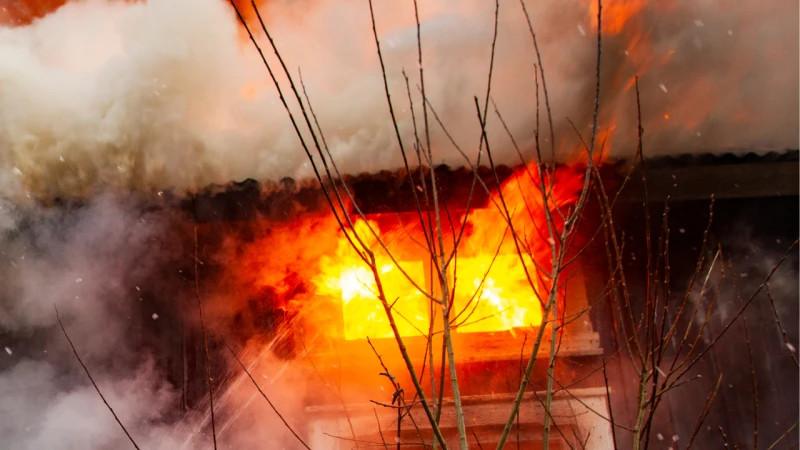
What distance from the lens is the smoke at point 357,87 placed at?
4848 mm

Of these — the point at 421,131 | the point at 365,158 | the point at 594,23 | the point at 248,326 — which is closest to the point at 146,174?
the point at 248,326

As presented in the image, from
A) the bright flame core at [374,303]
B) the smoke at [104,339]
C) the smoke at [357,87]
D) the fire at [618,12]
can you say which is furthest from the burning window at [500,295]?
the fire at [618,12]

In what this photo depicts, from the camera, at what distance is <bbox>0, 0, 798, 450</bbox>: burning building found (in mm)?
4840

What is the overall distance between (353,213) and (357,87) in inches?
46.3

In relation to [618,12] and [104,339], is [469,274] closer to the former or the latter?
[618,12]

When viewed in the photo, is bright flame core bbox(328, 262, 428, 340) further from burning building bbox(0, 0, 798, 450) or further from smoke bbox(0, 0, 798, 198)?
smoke bbox(0, 0, 798, 198)

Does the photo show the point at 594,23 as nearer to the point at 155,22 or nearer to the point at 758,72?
the point at 758,72

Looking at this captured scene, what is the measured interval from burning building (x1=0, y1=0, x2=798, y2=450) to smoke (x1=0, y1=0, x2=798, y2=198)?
0.02 metres

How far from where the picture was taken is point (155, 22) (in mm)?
5070

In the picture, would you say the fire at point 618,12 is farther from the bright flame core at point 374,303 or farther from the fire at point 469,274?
the bright flame core at point 374,303

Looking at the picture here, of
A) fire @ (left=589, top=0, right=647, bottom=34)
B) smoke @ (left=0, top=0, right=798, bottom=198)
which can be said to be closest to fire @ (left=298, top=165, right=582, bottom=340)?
smoke @ (left=0, top=0, right=798, bottom=198)

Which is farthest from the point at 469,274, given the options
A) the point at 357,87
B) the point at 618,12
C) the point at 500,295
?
the point at 618,12

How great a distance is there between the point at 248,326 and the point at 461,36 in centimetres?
311

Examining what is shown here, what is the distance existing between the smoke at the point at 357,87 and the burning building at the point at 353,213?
21 mm
